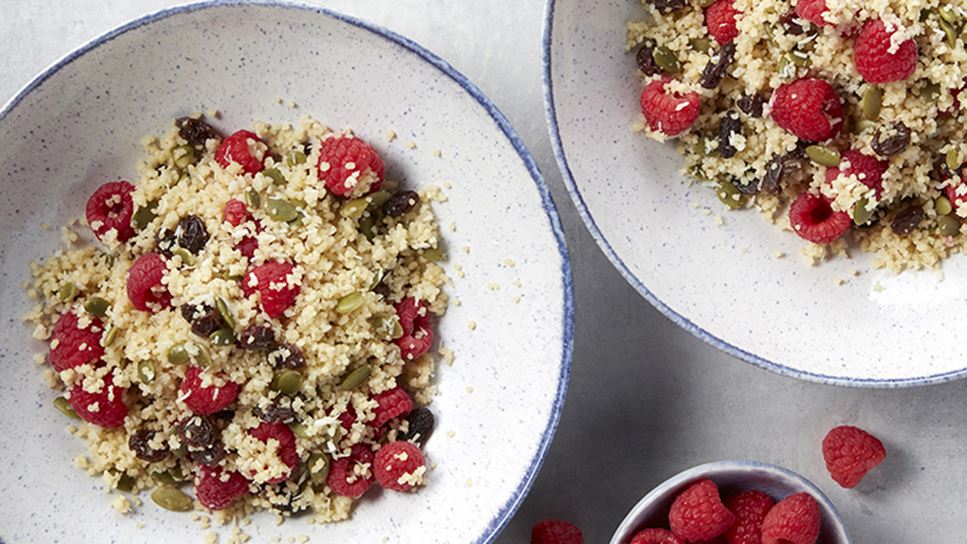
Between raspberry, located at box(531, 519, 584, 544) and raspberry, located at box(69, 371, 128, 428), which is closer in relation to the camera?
raspberry, located at box(69, 371, 128, 428)

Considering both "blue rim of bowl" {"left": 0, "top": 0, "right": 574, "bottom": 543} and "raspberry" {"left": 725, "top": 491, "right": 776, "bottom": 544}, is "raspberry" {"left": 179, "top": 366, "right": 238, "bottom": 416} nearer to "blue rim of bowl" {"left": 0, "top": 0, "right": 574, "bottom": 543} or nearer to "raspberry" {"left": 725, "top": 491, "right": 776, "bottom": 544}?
"blue rim of bowl" {"left": 0, "top": 0, "right": 574, "bottom": 543}

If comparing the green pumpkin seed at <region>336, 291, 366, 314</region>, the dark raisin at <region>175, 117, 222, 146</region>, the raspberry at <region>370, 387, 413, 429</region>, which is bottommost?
the raspberry at <region>370, 387, 413, 429</region>

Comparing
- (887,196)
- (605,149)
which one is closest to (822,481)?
(887,196)

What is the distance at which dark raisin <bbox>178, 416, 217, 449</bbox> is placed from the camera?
144 cm

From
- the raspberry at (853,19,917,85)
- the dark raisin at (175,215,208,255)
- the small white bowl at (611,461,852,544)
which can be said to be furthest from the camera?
the small white bowl at (611,461,852,544)

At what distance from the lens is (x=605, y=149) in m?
1.52

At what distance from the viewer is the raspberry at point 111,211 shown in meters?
1.49

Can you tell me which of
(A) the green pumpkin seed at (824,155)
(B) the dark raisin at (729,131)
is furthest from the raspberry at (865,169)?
(B) the dark raisin at (729,131)

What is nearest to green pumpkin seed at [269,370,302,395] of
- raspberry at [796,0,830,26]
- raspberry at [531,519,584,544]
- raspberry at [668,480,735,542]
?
raspberry at [531,519,584,544]

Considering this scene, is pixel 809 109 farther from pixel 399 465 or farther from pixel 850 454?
pixel 399 465

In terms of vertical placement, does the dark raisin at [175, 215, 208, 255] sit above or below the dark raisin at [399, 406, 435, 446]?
above

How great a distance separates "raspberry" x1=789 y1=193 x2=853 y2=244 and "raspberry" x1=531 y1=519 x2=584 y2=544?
536mm

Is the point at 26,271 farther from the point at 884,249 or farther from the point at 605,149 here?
the point at 884,249

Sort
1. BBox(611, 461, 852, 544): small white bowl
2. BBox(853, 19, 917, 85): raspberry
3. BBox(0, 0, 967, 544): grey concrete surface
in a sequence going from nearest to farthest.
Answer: BBox(853, 19, 917, 85): raspberry < BBox(611, 461, 852, 544): small white bowl < BBox(0, 0, 967, 544): grey concrete surface
